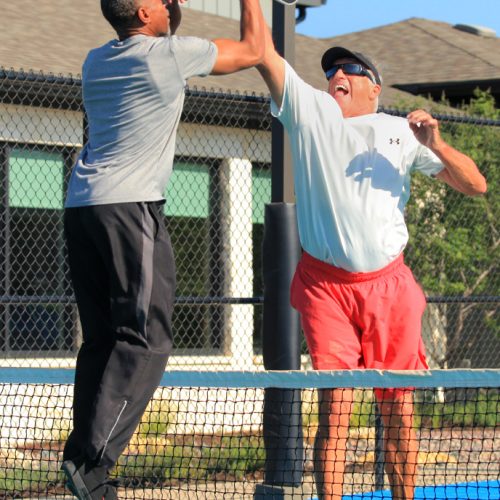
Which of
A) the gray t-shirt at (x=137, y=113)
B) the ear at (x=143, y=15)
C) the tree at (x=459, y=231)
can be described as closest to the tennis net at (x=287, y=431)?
the gray t-shirt at (x=137, y=113)

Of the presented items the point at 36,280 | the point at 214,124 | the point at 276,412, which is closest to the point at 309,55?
the point at 214,124

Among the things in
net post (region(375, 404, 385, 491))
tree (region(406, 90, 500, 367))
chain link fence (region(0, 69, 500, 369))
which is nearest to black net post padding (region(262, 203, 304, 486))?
net post (region(375, 404, 385, 491))

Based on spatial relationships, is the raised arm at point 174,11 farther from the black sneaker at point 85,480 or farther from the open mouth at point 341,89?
the black sneaker at point 85,480

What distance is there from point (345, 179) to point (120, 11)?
1458 millimetres

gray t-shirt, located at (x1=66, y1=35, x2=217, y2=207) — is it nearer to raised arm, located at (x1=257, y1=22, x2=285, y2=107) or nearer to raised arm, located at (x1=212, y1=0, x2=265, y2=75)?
raised arm, located at (x1=212, y1=0, x2=265, y2=75)

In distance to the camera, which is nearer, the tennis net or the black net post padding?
the tennis net

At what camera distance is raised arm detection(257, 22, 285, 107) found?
5.27m

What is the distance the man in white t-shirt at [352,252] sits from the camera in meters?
5.21

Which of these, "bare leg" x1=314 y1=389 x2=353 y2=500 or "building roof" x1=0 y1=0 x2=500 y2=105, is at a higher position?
"building roof" x1=0 y1=0 x2=500 y2=105

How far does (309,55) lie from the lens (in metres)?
16.3

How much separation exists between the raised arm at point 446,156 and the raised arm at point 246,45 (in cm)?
103

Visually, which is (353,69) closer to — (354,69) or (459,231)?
(354,69)

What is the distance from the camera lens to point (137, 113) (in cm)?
414

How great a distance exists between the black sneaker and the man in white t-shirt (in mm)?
1277
